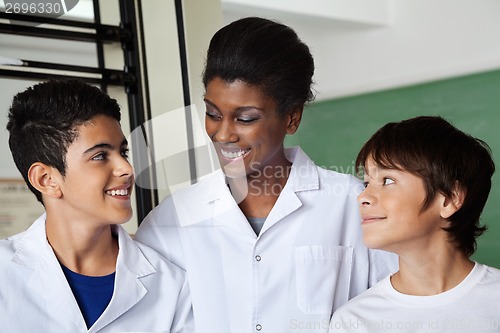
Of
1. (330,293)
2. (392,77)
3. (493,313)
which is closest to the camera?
(493,313)

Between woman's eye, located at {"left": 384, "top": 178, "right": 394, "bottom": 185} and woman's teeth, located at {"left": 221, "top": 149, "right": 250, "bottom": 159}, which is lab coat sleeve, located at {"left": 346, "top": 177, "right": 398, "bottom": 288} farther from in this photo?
woman's teeth, located at {"left": 221, "top": 149, "right": 250, "bottom": 159}

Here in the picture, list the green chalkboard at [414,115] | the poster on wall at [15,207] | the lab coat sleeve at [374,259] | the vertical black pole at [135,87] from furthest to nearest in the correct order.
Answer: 1. the green chalkboard at [414,115]
2. the vertical black pole at [135,87]
3. the poster on wall at [15,207]
4. the lab coat sleeve at [374,259]

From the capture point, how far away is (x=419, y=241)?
1370 millimetres

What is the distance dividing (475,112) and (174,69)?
2245mm

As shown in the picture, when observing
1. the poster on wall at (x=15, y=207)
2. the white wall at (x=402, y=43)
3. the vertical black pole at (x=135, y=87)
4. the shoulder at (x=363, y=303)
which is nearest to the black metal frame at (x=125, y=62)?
the vertical black pole at (x=135, y=87)

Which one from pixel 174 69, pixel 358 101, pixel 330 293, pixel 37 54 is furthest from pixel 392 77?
pixel 330 293

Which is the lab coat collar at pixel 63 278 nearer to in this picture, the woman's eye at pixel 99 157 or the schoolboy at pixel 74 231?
the schoolboy at pixel 74 231

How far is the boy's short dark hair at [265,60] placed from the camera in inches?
55.9

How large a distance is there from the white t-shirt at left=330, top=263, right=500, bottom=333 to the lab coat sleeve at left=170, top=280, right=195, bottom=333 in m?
0.28

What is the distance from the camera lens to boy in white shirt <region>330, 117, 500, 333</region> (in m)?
1.32

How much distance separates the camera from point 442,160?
1371 millimetres

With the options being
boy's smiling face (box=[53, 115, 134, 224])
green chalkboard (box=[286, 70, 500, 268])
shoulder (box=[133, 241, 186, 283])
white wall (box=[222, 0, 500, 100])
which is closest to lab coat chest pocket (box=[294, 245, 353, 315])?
shoulder (box=[133, 241, 186, 283])

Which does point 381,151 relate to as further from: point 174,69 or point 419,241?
point 174,69

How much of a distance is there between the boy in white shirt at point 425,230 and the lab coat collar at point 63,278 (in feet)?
1.23
